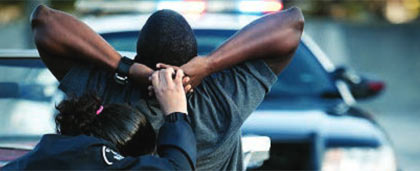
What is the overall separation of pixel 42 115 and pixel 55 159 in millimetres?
2502

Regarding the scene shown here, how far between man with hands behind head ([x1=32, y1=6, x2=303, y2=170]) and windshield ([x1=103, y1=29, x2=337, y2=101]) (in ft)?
10.5

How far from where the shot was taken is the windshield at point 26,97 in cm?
466

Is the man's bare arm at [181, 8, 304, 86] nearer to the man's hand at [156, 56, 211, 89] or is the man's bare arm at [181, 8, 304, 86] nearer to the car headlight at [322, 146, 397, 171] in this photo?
the man's hand at [156, 56, 211, 89]

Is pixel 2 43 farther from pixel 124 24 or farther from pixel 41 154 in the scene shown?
pixel 41 154

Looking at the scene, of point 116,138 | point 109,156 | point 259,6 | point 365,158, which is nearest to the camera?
point 109,156

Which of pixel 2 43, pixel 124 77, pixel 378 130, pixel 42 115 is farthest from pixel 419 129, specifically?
pixel 124 77

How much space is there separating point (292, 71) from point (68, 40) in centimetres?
372

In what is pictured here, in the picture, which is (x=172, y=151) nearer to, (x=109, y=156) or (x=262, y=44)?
(x=109, y=156)

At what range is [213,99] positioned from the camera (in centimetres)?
326

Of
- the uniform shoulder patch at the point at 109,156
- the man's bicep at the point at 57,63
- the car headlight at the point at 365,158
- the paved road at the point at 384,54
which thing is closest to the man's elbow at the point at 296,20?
the man's bicep at the point at 57,63

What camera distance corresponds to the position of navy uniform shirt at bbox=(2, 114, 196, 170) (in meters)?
2.81

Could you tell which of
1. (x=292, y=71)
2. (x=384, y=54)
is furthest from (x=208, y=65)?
(x=384, y=54)

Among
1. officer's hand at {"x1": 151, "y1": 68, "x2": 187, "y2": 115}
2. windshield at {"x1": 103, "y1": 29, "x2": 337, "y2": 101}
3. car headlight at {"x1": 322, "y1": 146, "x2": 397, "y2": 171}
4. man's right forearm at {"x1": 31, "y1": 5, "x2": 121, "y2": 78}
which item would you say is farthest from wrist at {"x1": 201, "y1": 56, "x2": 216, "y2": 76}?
windshield at {"x1": 103, "y1": 29, "x2": 337, "y2": 101}

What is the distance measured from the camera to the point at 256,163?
4488 mm
